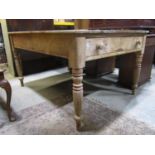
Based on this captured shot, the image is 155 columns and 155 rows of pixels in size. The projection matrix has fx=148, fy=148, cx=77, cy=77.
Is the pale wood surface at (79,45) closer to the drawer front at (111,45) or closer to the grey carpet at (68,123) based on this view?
the drawer front at (111,45)

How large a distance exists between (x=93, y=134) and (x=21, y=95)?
1.02 meters

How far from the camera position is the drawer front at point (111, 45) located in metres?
0.93

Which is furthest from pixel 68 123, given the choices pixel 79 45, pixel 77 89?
pixel 79 45

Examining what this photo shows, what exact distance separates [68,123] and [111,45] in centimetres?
68

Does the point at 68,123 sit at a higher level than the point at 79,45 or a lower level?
lower

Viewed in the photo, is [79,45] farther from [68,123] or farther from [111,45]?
[68,123]

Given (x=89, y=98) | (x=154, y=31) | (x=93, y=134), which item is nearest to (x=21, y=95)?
(x=89, y=98)


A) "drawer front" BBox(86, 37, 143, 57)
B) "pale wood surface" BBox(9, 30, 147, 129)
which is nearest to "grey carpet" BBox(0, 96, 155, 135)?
"pale wood surface" BBox(9, 30, 147, 129)

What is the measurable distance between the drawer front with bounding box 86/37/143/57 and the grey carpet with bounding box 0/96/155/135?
55 centimetres

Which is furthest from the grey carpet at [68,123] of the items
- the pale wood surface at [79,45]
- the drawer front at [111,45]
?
the drawer front at [111,45]

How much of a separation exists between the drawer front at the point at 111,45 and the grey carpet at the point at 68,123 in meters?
0.55

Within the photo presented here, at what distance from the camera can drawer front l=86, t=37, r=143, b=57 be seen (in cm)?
93

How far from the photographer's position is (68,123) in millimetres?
1168

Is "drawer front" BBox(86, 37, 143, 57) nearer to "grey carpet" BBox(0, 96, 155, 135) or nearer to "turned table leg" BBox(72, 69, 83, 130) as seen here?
"turned table leg" BBox(72, 69, 83, 130)
